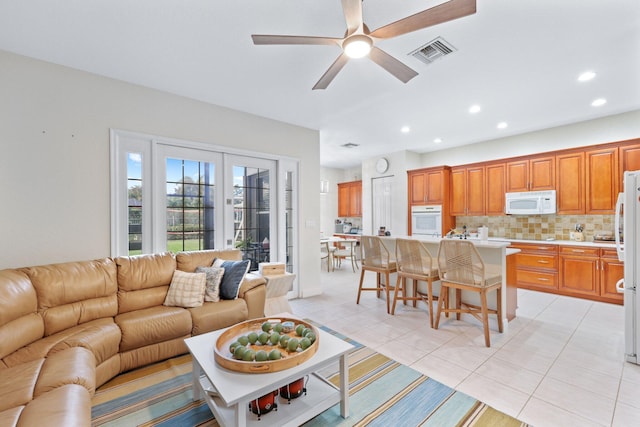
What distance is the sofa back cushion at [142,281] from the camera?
2600 mm

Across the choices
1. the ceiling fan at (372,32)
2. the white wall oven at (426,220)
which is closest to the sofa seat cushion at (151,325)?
the ceiling fan at (372,32)

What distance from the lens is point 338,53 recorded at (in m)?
2.57

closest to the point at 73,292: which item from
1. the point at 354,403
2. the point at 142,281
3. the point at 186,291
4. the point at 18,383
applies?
the point at 142,281

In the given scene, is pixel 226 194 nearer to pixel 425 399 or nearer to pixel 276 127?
pixel 276 127

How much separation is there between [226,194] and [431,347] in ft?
9.99

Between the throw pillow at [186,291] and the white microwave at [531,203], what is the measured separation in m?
5.16

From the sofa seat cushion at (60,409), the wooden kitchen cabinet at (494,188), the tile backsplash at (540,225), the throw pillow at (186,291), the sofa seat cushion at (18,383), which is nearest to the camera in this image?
the sofa seat cushion at (60,409)

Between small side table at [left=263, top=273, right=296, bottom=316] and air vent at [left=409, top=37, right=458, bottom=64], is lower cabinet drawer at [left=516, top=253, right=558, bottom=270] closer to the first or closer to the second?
air vent at [left=409, top=37, right=458, bottom=64]

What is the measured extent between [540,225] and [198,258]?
565 cm

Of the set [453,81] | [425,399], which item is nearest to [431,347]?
[425,399]

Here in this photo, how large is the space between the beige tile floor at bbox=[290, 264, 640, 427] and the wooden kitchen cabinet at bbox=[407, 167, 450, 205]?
2.45 meters

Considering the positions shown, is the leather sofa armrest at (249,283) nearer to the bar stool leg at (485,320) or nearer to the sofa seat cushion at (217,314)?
the sofa seat cushion at (217,314)

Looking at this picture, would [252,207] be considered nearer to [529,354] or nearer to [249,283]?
[249,283]

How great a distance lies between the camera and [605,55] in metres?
2.65
